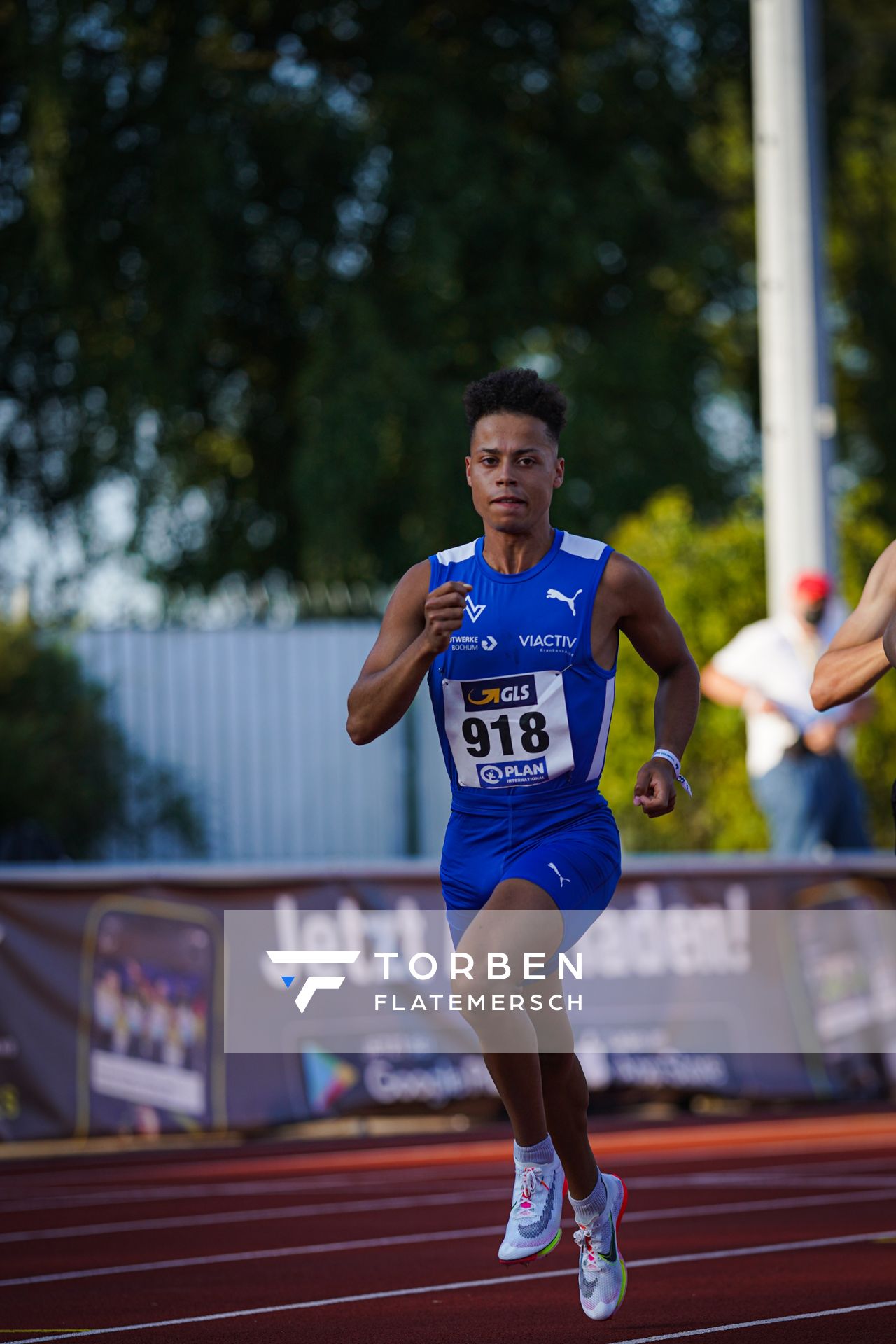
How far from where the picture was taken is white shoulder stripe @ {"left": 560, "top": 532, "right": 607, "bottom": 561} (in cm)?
485

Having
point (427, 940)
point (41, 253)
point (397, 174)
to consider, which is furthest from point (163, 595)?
point (427, 940)

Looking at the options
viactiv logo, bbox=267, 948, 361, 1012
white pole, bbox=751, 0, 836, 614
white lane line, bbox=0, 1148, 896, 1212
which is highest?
white pole, bbox=751, 0, 836, 614

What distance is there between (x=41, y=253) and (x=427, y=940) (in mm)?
10461

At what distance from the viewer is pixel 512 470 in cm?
471

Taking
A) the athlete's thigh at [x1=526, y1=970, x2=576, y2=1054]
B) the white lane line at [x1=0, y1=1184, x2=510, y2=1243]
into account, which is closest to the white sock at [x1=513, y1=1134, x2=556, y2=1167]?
the athlete's thigh at [x1=526, y1=970, x2=576, y2=1054]

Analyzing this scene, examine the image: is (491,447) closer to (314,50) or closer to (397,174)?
(397,174)

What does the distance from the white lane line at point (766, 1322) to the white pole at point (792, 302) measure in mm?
7476

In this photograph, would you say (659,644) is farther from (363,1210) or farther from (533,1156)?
(363,1210)

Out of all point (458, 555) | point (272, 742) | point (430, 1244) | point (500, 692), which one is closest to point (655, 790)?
point (500, 692)

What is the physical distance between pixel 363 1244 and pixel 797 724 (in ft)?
16.7

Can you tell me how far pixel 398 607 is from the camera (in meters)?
→ 4.79

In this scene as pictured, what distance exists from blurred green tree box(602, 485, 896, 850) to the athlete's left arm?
9007 millimetres

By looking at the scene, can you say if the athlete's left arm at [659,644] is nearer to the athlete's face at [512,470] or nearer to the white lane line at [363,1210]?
the athlete's face at [512,470]

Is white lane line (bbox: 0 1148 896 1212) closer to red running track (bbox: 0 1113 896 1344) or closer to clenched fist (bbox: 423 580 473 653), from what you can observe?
red running track (bbox: 0 1113 896 1344)
